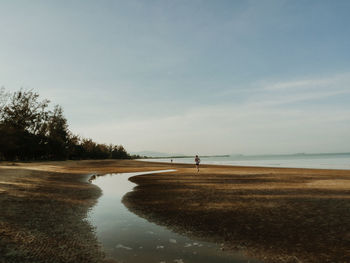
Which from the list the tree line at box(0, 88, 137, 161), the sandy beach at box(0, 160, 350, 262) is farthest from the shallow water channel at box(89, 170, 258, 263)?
the tree line at box(0, 88, 137, 161)

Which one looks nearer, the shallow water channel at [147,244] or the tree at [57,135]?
the shallow water channel at [147,244]

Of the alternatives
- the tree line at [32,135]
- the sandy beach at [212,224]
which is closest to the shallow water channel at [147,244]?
the sandy beach at [212,224]

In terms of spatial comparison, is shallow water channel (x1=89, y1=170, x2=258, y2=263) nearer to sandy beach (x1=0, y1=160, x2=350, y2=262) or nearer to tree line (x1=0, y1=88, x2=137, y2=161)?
sandy beach (x1=0, y1=160, x2=350, y2=262)

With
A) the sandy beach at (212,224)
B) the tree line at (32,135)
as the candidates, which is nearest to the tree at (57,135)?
the tree line at (32,135)

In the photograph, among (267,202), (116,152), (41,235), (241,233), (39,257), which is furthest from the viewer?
(116,152)

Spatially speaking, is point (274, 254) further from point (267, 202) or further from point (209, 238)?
point (267, 202)

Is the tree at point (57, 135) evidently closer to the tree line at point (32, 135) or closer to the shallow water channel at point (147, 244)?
the tree line at point (32, 135)

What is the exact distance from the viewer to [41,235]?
24.0 feet

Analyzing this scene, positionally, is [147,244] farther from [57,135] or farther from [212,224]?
[57,135]

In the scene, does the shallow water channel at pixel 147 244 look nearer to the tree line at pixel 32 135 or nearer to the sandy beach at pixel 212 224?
the sandy beach at pixel 212 224

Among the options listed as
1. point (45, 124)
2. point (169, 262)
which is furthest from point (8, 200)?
point (45, 124)

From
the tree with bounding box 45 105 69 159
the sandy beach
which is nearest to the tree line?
the tree with bounding box 45 105 69 159

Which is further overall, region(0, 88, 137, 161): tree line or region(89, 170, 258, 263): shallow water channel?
region(0, 88, 137, 161): tree line

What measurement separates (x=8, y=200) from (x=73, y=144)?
333ft
